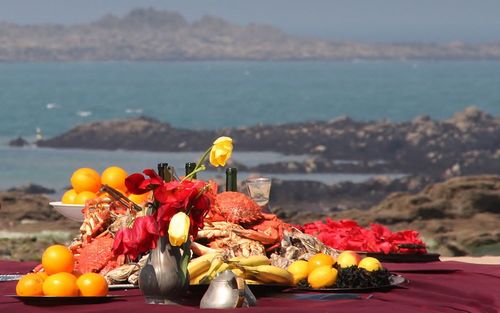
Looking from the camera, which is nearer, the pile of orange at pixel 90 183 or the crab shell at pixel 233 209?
the crab shell at pixel 233 209

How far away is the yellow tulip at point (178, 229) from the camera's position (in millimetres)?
5066

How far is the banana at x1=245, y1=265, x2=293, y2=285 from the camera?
5.61m

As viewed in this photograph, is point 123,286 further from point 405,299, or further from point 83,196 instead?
point 405,299

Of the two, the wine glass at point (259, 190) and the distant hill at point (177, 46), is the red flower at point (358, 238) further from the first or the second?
the distant hill at point (177, 46)

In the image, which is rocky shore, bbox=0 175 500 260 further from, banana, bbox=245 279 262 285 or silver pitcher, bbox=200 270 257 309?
silver pitcher, bbox=200 270 257 309

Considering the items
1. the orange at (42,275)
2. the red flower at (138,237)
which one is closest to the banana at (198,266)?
the red flower at (138,237)

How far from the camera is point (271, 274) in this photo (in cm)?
565

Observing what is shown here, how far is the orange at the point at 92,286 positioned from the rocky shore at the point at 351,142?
107 ft

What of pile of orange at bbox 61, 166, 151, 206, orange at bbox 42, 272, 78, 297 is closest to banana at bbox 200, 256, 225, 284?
orange at bbox 42, 272, 78, 297

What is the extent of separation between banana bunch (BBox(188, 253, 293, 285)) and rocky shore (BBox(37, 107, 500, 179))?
32394mm

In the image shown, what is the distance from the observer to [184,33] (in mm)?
141625

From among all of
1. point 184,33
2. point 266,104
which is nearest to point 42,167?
point 266,104

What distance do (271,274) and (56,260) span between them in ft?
2.84

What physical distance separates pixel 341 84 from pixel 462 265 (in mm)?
105869
